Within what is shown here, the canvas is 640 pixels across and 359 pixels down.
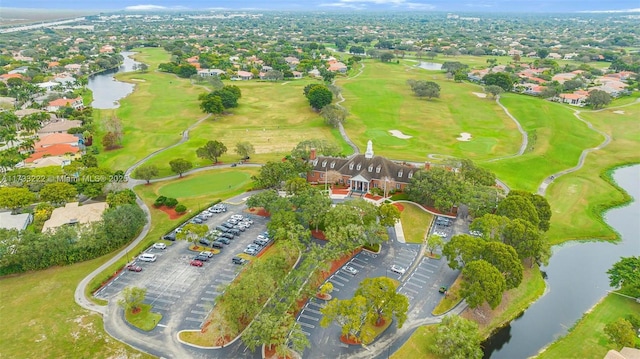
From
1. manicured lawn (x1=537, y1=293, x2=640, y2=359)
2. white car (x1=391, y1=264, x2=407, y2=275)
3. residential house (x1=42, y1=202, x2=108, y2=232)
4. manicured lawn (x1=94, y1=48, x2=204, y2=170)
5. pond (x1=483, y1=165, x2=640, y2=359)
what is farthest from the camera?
manicured lawn (x1=94, y1=48, x2=204, y2=170)

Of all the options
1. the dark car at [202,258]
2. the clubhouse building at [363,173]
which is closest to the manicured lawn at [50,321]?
the dark car at [202,258]

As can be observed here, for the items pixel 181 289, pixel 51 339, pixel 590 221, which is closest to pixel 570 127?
pixel 590 221

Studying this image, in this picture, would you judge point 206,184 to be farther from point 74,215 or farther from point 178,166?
point 74,215

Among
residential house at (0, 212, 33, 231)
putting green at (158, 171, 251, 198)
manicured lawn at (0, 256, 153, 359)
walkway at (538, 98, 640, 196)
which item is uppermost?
residential house at (0, 212, 33, 231)

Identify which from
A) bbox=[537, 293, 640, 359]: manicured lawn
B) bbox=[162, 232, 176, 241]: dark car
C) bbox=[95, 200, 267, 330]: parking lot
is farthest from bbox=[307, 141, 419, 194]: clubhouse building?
bbox=[537, 293, 640, 359]: manicured lawn

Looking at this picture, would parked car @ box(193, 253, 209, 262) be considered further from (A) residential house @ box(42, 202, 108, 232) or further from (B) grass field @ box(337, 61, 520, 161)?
(B) grass field @ box(337, 61, 520, 161)

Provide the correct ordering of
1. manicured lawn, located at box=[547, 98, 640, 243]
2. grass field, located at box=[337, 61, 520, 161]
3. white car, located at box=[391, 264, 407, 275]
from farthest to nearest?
grass field, located at box=[337, 61, 520, 161]
manicured lawn, located at box=[547, 98, 640, 243]
white car, located at box=[391, 264, 407, 275]
